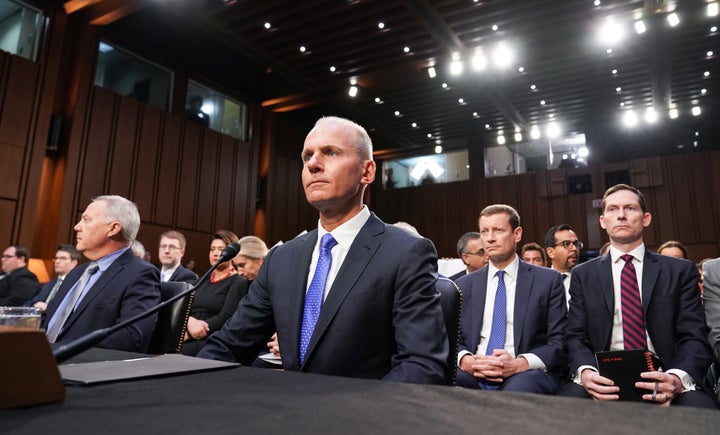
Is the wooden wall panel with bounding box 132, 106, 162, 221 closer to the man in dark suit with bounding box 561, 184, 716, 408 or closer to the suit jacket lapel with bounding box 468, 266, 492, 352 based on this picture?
the suit jacket lapel with bounding box 468, 266, 492, 352

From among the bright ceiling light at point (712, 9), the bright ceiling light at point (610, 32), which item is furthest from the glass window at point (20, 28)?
the bright ceiling light at point (712, 9)

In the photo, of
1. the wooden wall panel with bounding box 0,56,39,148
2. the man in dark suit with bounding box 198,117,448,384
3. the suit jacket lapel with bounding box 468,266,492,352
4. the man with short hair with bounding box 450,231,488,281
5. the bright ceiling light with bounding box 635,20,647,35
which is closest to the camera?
the man in dark suit with bounding box 198,117,448,384

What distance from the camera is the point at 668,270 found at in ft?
7.70

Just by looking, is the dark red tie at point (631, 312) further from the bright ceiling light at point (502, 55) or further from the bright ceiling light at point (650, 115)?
the bright ceiling light at point (650, 115)

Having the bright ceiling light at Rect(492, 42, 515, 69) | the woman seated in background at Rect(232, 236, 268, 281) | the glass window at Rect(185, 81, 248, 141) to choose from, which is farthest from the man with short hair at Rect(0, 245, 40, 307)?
the bright ceiling light at Rect(492, 42, 515, 69)

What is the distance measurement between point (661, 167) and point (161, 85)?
10256 millimetres

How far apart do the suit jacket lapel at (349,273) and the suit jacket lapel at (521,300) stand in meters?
1.47

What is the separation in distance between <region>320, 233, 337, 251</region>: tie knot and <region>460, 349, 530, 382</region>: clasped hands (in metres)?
1.26

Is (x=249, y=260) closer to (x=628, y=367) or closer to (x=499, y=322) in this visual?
(x=499, y=322)

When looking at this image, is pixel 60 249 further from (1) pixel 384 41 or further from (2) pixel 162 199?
(1) pixel 384 41

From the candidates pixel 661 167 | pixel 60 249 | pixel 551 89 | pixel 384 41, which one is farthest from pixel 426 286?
pixel 661 167

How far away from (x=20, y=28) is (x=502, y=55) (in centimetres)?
745

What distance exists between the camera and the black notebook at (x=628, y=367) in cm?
194

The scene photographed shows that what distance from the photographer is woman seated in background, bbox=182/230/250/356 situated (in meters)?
3.50
